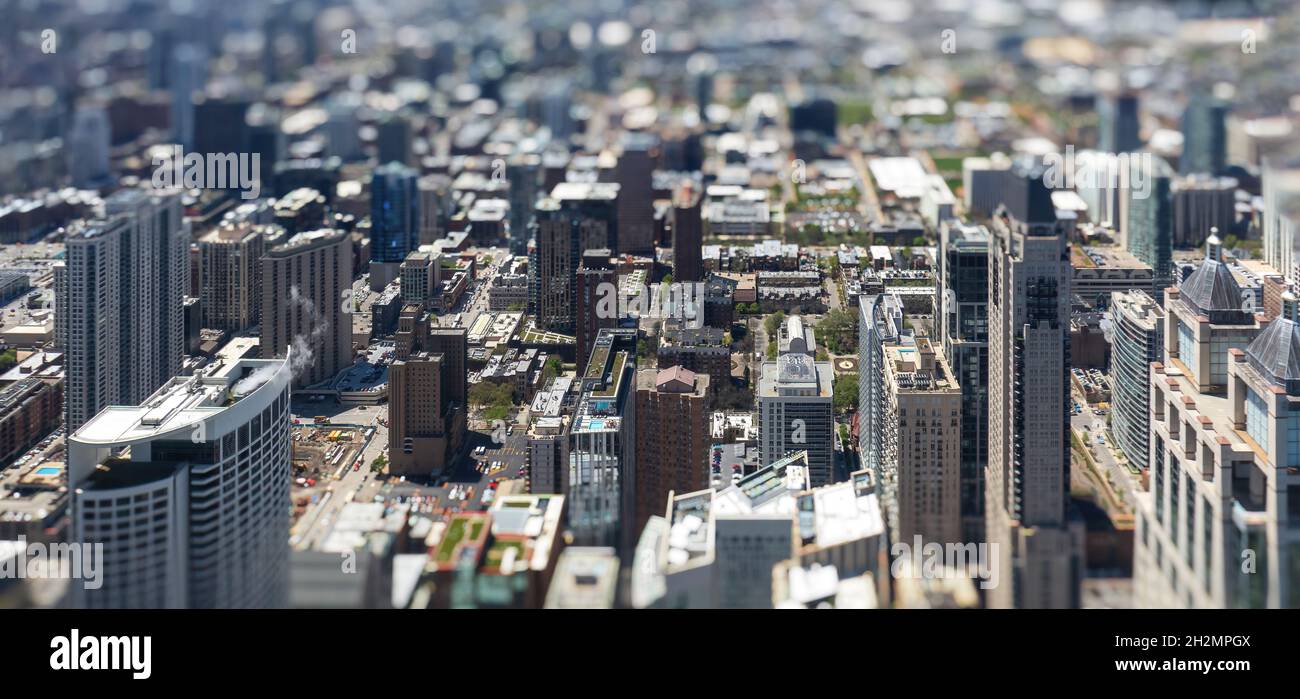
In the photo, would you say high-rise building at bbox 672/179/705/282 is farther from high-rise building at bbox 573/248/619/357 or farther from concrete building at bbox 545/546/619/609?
concrete building at bbox 545/546/619/609

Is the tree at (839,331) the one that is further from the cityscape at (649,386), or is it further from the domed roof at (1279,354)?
the domed roof at (1279,354)

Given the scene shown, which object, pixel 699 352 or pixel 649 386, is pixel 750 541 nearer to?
pixel 649 386

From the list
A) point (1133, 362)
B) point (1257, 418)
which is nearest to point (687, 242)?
point (1133, 362)

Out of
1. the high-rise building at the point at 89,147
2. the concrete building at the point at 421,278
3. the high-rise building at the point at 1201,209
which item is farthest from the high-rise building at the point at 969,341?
the high-rise building at the point at 89,147

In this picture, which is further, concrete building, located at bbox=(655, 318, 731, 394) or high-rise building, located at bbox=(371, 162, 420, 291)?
high-rise building, located at bbox=(371, 162, 420, 291)

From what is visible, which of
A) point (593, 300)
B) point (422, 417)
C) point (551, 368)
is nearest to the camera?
point (422, 417)

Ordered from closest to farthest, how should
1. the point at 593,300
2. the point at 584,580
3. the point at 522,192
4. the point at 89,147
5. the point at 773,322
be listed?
the point at 584,580, the point at 773,322, the point at 593,300, the point at 522,192, the point at 89,147

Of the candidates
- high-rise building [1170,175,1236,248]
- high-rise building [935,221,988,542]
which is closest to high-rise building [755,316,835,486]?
high-rise building [935,221,988,542]

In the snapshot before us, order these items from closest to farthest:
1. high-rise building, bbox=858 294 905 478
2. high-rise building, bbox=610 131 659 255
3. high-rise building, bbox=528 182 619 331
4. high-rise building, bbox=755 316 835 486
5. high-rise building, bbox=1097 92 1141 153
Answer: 1. high-rise building, bbox=858 294 905 478
2. high-rise building, bbox=755 316 835 486
3. high-rise building, bbox=528 182 619 331
4. high-rise building, bbox=610 131 659 255
5. high-rise building, bbox=1097 92 1141 153

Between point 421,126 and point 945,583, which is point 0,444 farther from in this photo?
point 421,126
